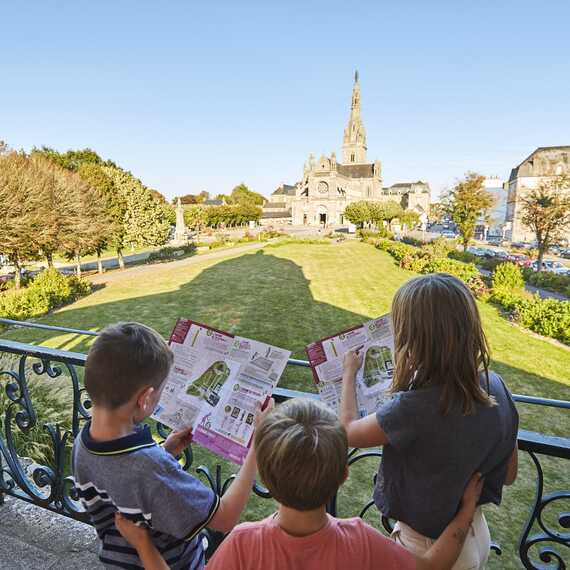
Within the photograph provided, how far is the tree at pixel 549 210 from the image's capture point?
91.4 feet

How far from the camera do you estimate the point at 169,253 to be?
3897 cm

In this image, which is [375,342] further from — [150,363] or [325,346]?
[150,363]

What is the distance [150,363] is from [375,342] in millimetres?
905

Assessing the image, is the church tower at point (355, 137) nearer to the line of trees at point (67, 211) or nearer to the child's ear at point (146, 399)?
the line of trees at point (67, 211)

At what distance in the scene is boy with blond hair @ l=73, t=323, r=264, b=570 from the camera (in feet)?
4.73

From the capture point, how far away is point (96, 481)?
151cm

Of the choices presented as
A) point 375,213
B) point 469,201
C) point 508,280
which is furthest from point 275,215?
point 508,280

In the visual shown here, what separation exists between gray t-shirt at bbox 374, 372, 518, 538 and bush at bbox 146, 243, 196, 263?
37.0 m

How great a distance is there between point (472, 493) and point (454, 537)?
6.6 inches

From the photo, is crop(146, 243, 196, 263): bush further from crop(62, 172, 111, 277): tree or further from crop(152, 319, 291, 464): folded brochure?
crop(152, 319, 291, 464): folded brochure

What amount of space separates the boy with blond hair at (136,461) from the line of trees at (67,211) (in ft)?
69.8

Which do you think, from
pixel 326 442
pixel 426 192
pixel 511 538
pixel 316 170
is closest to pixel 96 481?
pixel 326 442

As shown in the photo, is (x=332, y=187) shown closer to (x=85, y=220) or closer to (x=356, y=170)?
(x=356, y=170)

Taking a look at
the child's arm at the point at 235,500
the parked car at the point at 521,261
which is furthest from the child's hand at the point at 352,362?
the parked car at the point at 521,261
